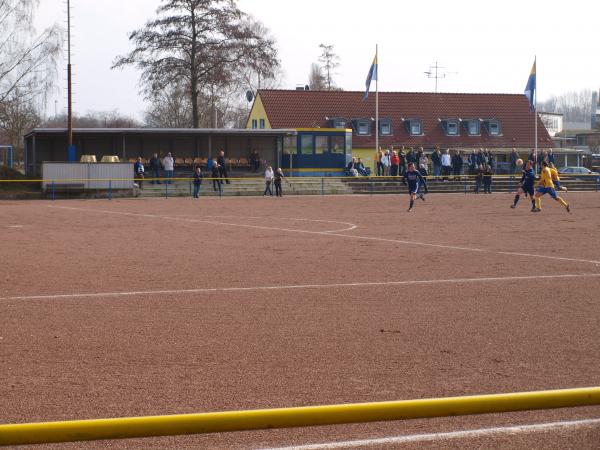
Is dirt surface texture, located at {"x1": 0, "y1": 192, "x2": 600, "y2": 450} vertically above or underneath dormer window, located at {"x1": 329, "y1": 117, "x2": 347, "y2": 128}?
underneath

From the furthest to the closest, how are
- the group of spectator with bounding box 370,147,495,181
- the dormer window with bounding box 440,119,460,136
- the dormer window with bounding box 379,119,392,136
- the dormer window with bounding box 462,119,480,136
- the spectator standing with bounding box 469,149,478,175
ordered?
the dormer window with bounding box 462,119,480,136, the dormer window with bounding box 440,119,460,136, the dormer window with bounding box 379,119,392,136, the spectator standing with bounding box 469,149,478,175, the group of spectator with bounding box 370,147,495,181

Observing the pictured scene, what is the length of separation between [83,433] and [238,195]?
145 feet

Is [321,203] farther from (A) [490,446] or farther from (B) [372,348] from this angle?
(A) [490,446]

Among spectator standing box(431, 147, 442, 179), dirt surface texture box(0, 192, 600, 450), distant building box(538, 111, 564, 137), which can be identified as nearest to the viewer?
dirt surface texture box(0, 192, 600, 450)

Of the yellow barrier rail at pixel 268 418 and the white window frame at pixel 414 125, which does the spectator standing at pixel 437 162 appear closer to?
the white window frame at pixel 414 125

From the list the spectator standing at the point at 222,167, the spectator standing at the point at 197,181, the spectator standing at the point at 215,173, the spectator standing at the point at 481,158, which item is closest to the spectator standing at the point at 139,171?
the spectator standing at the point at 197,181

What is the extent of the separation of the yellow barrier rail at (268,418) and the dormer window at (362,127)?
64159mm

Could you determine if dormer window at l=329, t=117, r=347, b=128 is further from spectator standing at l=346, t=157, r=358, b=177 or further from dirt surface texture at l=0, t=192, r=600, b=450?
dirt surface texture at l=0, t=192, r=600, b=450

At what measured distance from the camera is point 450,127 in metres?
71.1

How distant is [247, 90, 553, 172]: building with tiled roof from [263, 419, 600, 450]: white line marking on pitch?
58896mm

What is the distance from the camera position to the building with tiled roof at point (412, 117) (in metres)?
66.7

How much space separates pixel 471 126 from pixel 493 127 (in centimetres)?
168

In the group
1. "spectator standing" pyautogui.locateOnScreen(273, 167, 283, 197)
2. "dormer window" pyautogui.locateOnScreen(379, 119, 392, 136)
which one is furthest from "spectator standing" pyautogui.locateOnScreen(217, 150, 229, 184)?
"dormer window" pyautogui.locateOnScreen(379, 119, 392, 136)

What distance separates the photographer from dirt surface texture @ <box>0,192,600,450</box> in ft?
20.7
